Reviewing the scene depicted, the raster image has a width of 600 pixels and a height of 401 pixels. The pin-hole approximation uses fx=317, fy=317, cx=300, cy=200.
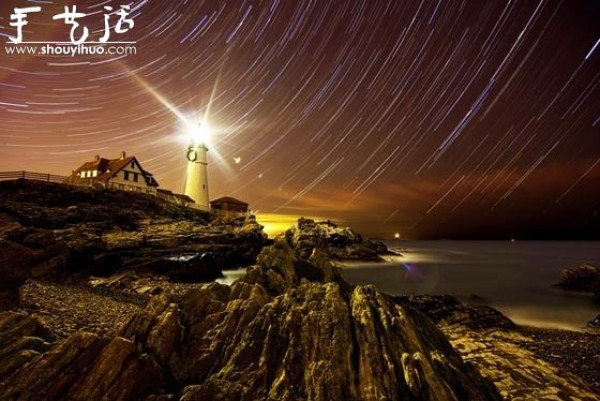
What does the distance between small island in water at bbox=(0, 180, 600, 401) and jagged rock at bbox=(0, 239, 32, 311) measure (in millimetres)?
43

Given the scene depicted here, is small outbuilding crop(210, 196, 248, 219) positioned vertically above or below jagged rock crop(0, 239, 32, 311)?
above

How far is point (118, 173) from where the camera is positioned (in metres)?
58.9

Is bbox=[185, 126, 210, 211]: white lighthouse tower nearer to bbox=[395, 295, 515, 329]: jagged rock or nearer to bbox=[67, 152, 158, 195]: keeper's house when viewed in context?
bbox=[67, 152, 158, 195]: keeper's house

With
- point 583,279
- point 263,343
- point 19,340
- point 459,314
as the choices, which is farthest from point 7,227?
point 583,279

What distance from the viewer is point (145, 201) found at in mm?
51094

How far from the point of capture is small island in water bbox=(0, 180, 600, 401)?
796 cm

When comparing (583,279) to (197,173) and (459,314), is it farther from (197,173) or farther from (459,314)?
(197,173)

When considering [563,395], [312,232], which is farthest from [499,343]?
[312,232]

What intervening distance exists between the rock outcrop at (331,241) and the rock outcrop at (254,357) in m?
60.6

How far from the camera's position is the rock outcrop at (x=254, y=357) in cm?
770

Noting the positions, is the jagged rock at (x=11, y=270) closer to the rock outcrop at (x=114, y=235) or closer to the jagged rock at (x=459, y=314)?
the rock outcrop at (x=114, y=235)

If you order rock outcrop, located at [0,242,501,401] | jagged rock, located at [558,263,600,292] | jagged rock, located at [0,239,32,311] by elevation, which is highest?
jagged rock, located at [0,239,32,311]

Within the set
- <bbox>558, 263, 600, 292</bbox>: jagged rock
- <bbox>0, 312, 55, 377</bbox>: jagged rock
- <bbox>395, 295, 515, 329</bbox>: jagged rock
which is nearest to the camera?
<bbox>0, 312, 55, 377</bbox>: jagged rock

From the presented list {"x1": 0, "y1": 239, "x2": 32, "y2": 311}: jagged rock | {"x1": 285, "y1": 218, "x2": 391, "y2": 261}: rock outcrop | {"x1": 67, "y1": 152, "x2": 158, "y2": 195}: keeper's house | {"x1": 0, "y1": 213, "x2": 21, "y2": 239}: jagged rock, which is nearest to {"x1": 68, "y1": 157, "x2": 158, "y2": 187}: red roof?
{"x1": 67, "y1": 152, "x2": 158, "y2": 195}: keeper's house
